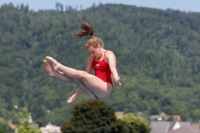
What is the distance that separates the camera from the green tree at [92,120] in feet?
416

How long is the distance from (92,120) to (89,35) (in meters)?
107

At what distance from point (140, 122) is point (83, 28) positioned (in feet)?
513

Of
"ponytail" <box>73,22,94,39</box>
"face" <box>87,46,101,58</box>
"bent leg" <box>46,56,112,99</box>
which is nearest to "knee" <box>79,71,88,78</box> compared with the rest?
"bent leg" <box>46,56,112,99</box>

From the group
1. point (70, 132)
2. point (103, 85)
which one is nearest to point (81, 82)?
point (103, 85)

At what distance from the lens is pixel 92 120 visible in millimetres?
128000

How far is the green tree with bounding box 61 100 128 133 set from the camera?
416ft

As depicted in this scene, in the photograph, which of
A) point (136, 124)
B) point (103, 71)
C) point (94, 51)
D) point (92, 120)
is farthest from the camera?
point (136, 124)

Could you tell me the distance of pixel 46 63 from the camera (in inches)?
793

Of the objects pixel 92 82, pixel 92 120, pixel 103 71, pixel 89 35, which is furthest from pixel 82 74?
pixel 92 120

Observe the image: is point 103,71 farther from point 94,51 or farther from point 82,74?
point 82,74

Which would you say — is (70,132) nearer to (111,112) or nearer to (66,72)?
(111,112)

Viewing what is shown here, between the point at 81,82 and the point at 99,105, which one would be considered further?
the point at 99,105

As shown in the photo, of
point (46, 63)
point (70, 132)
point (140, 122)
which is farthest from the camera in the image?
point (140, 122)

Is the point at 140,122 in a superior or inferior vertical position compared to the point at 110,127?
inferior
